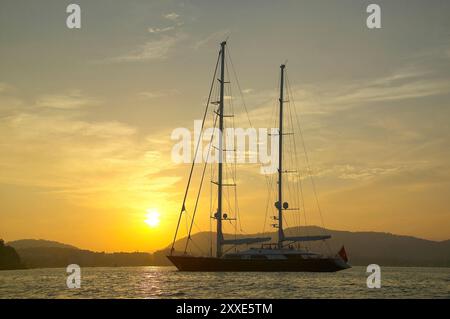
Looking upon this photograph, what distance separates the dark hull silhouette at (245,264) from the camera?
3772 inches

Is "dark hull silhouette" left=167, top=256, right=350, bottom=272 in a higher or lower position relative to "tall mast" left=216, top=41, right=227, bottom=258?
lower

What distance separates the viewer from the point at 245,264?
96625mm

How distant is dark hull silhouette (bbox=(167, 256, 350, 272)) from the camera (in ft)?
314

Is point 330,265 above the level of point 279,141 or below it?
below

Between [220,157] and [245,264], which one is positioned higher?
[220,157]

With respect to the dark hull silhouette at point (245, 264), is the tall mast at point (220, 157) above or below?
above
